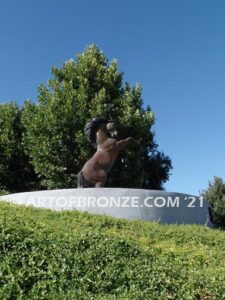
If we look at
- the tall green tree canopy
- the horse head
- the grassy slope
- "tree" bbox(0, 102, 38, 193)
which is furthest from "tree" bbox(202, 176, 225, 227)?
the grassy slope

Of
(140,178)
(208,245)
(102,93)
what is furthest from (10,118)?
(208,245)

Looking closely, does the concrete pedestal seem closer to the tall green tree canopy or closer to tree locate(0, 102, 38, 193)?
the tall green tree canopy

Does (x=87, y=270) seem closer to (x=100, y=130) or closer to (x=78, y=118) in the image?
(x=100, y=130)

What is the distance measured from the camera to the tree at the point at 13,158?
24422 millimetres

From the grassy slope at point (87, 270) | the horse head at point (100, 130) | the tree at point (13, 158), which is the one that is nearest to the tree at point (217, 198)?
the tree at point (13, 158)

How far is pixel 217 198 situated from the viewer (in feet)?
107

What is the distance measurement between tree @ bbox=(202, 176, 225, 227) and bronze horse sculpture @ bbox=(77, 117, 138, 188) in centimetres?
1655

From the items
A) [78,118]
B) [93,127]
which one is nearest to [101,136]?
[93,127]

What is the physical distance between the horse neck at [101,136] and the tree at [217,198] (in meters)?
16.6

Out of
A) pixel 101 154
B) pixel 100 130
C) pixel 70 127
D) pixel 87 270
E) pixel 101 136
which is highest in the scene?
pixel 70 127

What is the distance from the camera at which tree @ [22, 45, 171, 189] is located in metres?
22.1

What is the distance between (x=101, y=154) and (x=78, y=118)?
6536mm

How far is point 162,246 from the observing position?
10000mm

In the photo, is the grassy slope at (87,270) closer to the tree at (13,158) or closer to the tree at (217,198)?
the tree at (13,158)
